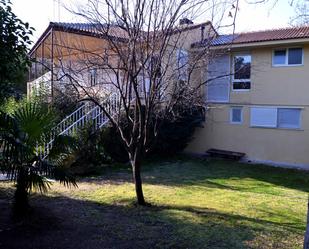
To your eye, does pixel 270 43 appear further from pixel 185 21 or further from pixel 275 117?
pixel 185 21

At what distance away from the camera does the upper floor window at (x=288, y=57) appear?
1541 cm

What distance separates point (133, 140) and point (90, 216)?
5.87 ft

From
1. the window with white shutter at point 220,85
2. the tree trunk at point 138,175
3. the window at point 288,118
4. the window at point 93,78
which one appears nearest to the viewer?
the tree trunk at point 138,175

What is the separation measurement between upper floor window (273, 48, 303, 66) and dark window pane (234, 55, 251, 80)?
1132 mm

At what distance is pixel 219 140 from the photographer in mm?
17734

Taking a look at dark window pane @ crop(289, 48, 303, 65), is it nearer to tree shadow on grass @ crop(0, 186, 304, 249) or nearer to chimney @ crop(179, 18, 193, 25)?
chimney @ crop(179, 18, 193, 25)


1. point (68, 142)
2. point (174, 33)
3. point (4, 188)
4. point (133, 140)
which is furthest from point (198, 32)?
point (4, 188)

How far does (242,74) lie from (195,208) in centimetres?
1003

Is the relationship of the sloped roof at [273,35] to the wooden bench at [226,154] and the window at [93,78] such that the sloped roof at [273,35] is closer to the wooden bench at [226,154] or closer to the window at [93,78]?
the wooden bench at [226,154]

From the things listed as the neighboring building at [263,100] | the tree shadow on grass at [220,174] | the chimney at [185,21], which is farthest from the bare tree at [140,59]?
the neighboring building at [263,100]

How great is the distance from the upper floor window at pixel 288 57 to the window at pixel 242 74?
116 centimetres

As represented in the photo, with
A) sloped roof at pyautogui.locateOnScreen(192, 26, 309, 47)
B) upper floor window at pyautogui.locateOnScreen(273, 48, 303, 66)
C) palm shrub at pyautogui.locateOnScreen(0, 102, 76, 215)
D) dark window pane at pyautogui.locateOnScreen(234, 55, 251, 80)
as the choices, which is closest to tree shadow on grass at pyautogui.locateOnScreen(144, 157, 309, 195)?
dark window pane at pyautogui.locateOnScreen(234, 55, 251, 80)

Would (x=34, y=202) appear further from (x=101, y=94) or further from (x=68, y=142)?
(x=101, y=94)

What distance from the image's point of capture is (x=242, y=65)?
17.0 metres
